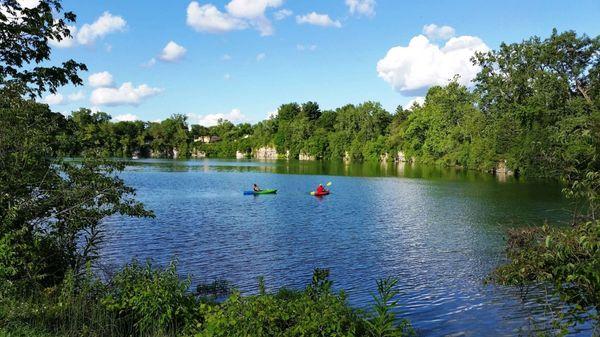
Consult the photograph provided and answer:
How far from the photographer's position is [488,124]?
232 ft

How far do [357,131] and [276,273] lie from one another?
411 ft

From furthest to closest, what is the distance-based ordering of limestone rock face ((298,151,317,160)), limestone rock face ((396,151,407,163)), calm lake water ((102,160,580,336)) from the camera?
limestone rock face ((298,151,317,160)), limestone rock face ((396,151,407,163)), calm lake water ((102,160,580,336))

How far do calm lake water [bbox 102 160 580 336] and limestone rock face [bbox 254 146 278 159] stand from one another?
12466cm

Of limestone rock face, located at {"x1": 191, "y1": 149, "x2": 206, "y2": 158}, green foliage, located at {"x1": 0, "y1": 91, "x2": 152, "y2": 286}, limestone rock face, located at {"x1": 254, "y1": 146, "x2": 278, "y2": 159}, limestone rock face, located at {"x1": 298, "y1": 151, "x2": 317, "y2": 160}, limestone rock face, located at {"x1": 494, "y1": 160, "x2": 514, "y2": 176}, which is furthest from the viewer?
limestone rock face, located at {"x1": 191, "y1": 149, "x2": 206, "y2": 158}

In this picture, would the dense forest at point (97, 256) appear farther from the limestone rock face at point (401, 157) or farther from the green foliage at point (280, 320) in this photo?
the limestone rock face at point (401, 157)

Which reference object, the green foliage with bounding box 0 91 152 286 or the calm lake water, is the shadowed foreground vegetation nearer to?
the green foliage with bounding box 0 91 152 286

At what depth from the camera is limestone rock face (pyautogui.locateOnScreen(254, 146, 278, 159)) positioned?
17004 cm

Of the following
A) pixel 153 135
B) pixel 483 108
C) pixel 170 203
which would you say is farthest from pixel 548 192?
pixel 153 135

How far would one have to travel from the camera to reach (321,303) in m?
7.59

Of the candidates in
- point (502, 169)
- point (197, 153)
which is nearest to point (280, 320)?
point (502, 169)

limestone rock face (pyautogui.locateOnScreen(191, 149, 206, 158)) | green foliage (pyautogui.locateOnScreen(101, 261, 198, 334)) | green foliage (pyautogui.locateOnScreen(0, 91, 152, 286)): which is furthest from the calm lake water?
limestone rock face (pyautogui.locateOnScreen(191, 149, 206, 158))

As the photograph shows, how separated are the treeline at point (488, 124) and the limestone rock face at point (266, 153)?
5.39 ft

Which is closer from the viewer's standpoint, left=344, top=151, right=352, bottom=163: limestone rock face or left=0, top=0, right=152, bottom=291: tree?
left=0, top=0, right=152, bottom=291: tree

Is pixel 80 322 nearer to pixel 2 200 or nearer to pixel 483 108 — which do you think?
pixel 2 200
